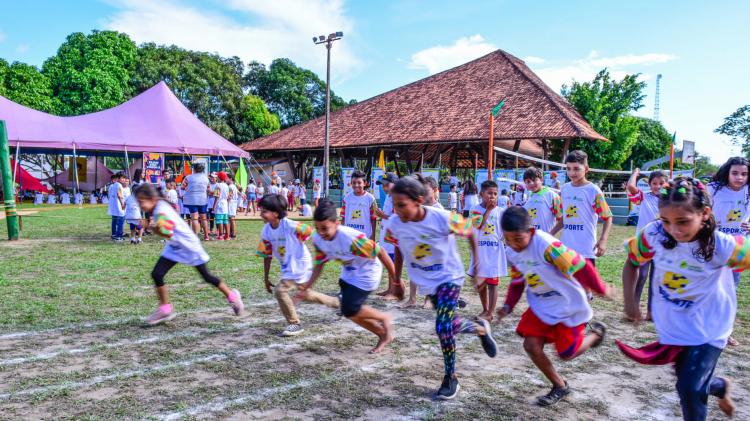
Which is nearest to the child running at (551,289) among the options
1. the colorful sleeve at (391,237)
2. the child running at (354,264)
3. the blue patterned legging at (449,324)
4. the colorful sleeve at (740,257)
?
the blue patterned legging at (449,324)

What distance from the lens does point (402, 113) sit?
103 feet

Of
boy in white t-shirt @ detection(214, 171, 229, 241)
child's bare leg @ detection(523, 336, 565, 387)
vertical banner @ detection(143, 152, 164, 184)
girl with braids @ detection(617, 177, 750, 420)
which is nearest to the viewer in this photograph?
girl with braids @ detection(617, 177, 750, 420)

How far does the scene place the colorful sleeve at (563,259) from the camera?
3.67 m

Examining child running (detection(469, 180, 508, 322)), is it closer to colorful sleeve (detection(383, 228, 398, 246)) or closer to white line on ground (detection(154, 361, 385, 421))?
colorful sleeve (detection(383, 228, 398, 246))

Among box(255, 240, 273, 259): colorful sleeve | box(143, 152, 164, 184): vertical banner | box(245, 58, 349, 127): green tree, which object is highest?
box(245, 58, 349, 127): green tree

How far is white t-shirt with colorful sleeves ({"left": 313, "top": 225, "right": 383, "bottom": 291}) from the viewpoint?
495 cm

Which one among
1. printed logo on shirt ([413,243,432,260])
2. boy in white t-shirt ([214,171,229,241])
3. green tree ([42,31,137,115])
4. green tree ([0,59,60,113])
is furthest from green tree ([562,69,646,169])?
green tree ([0,59,60,113])

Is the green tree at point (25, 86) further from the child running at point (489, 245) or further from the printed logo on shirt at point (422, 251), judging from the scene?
the printed logo on shirt at point (422, 251)

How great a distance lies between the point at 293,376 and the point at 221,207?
1049 centimetres

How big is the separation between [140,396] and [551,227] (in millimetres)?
5004

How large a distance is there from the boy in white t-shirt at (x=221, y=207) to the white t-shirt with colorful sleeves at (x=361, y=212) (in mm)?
7038

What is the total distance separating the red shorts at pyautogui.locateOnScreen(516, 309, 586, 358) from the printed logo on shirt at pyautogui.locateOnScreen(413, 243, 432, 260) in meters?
0.90

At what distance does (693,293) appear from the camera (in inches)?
120

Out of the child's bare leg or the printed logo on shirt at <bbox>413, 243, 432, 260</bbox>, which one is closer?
the child's bare leg
